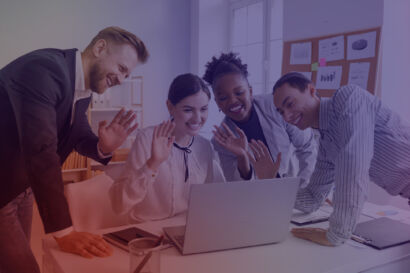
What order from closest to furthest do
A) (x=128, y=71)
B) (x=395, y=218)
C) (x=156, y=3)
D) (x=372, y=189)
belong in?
1. (x=128, y=71)
2. (x=395, y=218)
3. (x=372, y=189)
4. (x=156, y=3)

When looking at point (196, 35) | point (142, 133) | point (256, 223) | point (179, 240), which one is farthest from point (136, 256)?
point (196, 35)

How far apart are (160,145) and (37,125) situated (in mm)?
546

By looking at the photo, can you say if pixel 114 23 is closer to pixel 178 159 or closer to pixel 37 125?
pixel 178 159

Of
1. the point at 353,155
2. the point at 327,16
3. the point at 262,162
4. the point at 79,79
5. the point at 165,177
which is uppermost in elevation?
the point at 327,16

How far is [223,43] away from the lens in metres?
4.87

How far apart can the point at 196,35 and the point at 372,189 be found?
2775mm

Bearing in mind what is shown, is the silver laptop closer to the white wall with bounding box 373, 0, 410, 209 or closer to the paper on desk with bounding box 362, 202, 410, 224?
the paper on desk with bounding box 362, 202, 410, 224

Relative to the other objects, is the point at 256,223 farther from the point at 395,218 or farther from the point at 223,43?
the point at 223,43

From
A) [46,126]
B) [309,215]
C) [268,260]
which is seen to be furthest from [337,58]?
[46,126]

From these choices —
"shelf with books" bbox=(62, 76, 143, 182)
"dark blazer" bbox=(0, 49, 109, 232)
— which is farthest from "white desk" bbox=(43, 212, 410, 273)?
"shelf with books" bbox=(62, 76, 143, 182)

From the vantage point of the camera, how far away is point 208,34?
4688 millimetres

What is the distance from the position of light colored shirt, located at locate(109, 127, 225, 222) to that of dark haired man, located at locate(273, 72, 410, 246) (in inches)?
20.0

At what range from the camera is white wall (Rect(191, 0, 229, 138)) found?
15.1 feet

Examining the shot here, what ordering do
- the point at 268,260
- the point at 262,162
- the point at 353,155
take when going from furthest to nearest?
the point at 262,162 < the point at 353,155 < the point at 268,260
